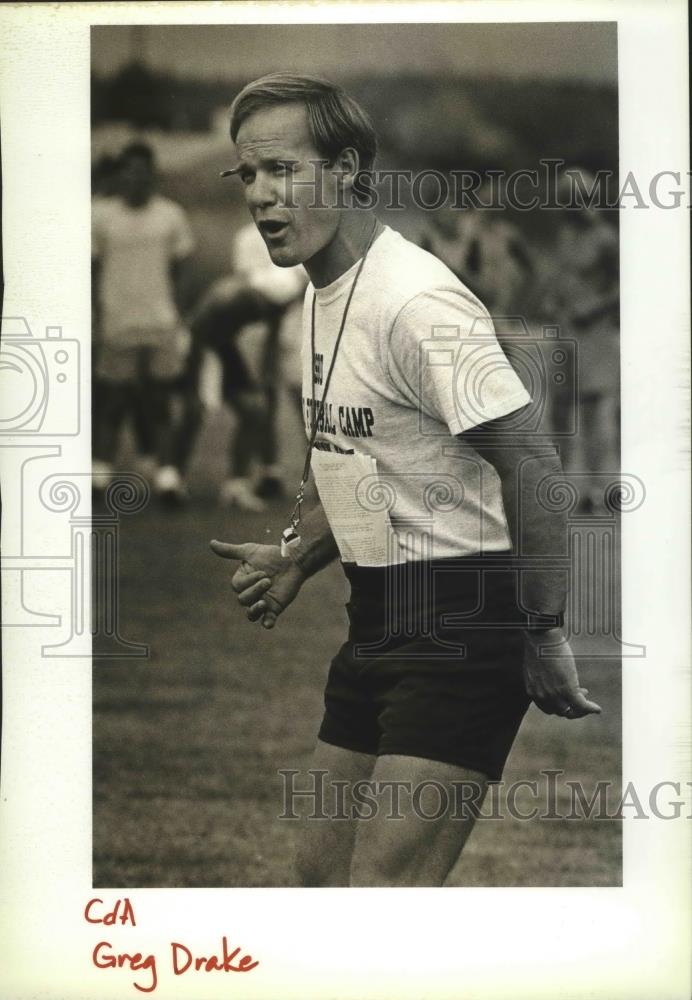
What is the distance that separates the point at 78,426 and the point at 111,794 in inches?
29.1

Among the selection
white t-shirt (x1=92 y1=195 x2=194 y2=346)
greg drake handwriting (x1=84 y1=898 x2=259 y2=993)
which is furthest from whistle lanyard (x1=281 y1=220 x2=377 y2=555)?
greg drake handwriting (x1=84 y1=898 x2=259 y2=993)

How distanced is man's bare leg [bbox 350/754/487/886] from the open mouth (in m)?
1.05

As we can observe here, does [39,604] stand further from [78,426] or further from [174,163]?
[174,163]

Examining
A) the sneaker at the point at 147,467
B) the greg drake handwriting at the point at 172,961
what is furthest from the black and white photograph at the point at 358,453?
the greg drake handwriting at the point at 172,961

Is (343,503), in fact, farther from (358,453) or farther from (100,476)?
(100,476)

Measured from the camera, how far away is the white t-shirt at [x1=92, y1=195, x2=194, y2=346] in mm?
2736

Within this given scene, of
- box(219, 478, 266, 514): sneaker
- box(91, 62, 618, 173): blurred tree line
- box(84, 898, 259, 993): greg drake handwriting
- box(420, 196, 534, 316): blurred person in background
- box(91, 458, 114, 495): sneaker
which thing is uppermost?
box(91, 62, 618, 173): blurred tree line

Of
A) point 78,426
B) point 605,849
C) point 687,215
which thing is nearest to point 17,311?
point 78,426

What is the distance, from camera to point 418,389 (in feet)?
8.80

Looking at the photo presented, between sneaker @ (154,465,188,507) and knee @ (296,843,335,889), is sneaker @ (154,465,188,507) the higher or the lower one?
the higher one

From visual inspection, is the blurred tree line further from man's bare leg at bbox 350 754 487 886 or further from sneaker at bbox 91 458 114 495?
man's bare leg at bbox 350 754 487 886

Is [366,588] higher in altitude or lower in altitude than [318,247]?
lower

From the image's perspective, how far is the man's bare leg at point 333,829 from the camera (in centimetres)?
273

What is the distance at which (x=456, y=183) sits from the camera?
2.72 m
